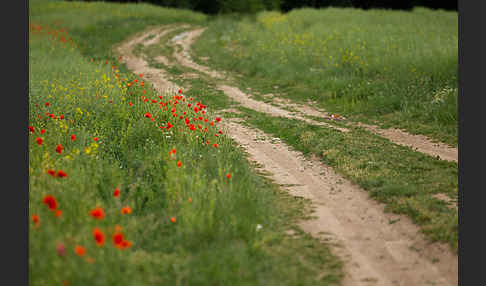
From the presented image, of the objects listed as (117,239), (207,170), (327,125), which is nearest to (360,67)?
(327,125)

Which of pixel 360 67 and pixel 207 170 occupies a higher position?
pixel 360 67

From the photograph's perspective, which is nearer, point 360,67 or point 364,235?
point 364,235

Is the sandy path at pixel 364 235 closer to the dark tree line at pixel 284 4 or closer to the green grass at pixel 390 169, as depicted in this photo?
the green grass at pixel 390 169

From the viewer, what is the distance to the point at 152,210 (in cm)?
541

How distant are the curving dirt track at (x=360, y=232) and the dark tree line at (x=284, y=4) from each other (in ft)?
154

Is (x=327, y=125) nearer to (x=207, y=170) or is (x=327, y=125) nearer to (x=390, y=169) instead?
(x=390, y=169)

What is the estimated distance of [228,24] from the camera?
30.9 m

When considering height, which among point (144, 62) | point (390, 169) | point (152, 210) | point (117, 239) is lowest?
point (152, 210)

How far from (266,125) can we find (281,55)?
326 inches

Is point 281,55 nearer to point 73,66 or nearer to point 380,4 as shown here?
point 73,66

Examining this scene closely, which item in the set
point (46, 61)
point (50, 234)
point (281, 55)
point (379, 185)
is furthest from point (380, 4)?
point (50, 234)

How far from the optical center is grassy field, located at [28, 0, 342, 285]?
12.1 feet

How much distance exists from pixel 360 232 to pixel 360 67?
10282mm

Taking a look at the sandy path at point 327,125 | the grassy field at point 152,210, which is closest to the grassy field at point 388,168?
the sandy path at point 327,125
